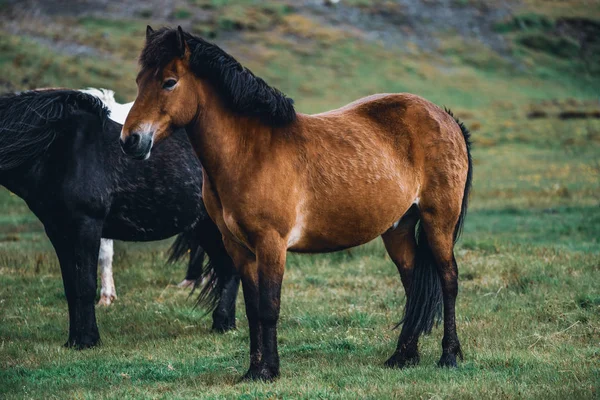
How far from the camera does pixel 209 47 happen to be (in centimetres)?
603

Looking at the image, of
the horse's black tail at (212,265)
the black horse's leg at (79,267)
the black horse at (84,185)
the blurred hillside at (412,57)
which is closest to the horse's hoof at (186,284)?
the horse's black tail at (212,265)

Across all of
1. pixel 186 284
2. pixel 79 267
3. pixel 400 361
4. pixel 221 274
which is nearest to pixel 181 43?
pixel 79 267

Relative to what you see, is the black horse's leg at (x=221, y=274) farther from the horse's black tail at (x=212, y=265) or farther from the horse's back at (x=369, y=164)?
the horse's back at (x=369, y=164)

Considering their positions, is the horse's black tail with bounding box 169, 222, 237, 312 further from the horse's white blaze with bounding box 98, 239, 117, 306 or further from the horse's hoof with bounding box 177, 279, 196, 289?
the horse's white blaze with bounding box 98, 239, 117, 306

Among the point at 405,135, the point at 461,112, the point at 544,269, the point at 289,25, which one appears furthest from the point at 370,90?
the point at 405,135

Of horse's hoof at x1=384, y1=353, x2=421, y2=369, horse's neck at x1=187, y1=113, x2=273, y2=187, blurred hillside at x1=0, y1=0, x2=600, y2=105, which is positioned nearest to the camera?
horse's neck at x1=187, y1=113, x2=273, y2=187

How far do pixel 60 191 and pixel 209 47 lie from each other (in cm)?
259

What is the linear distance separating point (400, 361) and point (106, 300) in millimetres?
4594

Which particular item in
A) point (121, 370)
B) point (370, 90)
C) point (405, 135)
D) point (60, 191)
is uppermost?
point (405, 135)

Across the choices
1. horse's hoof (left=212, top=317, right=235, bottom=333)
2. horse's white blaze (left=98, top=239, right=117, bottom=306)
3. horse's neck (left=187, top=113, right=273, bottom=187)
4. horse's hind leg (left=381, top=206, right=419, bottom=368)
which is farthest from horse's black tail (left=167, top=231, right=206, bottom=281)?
horse's neck (left=187, top=113, right=273, bottom=187)

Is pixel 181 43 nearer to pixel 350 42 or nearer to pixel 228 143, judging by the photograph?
pixel 228 143

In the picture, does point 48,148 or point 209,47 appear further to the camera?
point 48,148

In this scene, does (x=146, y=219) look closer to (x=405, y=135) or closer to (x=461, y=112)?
(x=405, y=135)

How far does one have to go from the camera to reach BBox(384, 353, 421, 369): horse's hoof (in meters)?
6.61
